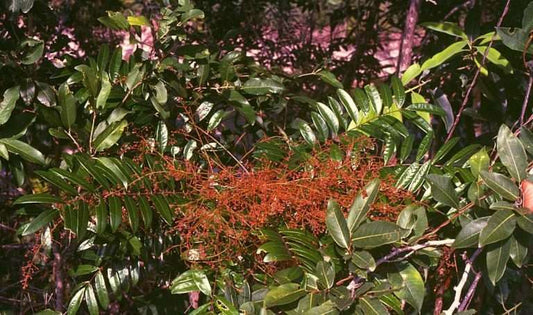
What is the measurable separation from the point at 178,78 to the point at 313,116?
35 centimetres

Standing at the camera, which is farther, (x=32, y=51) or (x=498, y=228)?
(x=32, y=51)

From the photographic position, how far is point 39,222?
4.36ft

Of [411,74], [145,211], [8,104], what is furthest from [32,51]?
[411,74]

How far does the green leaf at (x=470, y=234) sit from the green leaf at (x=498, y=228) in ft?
0.10

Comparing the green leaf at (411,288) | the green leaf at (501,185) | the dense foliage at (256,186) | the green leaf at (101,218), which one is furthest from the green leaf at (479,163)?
the green leaf at (101,218)

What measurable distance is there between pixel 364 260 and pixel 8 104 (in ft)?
2.95

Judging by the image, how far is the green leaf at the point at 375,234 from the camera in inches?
48.1

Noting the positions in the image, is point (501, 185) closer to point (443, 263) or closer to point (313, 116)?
point (443, 263)

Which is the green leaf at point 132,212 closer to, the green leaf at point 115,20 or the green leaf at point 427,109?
the green leaf at point 115,20

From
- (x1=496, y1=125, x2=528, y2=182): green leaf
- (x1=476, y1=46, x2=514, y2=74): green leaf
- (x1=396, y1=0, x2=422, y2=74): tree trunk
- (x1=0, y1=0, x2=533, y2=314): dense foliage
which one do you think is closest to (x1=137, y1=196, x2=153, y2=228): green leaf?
(x1=0, y1=0, x2=533, y2=314): dense foliage

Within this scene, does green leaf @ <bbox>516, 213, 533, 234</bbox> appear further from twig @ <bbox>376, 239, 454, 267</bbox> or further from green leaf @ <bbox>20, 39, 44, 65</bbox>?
green leaf @ <bbox>20, 39, 44, 65</bbox>

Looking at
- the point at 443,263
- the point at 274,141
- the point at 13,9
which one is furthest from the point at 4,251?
the point at 443,263

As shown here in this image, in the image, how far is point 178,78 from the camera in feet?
5.70

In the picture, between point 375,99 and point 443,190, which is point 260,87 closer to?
point 375,99
